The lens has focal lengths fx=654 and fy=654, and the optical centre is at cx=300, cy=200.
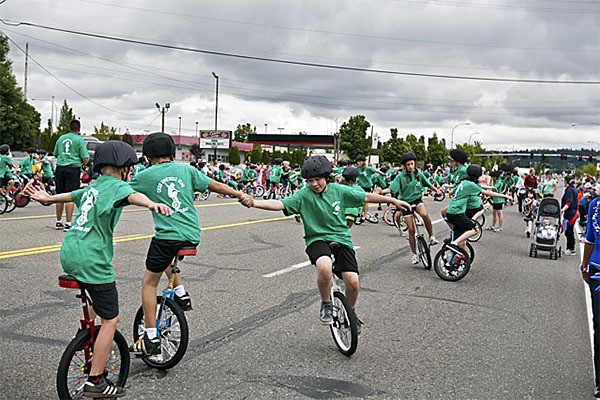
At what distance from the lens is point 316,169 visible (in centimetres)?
604

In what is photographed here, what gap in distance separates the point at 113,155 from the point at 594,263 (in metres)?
3.77

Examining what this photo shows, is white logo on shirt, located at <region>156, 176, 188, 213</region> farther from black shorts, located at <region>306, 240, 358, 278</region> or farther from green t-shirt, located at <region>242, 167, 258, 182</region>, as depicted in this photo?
green t-shirt, located at <region>242, 167, 258, 182</region>

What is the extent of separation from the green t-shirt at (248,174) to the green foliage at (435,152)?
2958 inches

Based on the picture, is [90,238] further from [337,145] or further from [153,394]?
[337,145]

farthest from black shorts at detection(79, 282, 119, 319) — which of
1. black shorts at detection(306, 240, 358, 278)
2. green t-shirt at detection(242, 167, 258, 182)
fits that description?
green t-shirt at detection(242, 167, 258, 182)

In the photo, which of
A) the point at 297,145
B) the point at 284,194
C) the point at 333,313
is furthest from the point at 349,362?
the point at 297,145

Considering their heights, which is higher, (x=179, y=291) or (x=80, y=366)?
(x=179, y=291)

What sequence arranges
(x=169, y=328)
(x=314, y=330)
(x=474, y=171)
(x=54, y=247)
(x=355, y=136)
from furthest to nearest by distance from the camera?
1. (x=355, y=136)
2. (x=54, y=247)
3. (x=474, y=171)
4. (x=314, y=330)
5. (x=169, y=328)

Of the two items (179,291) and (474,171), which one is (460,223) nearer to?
(474,171)

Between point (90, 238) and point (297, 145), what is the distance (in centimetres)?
10480

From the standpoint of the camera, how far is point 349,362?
575 centimetres

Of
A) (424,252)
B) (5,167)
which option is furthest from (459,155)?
(5,167)

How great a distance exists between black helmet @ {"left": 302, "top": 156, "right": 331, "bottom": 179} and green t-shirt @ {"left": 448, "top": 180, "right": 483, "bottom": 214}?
194 inches

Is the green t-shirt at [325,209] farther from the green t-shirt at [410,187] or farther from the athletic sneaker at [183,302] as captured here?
the green t-shirt at [410,187]
